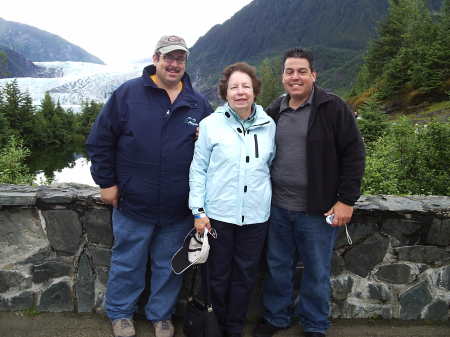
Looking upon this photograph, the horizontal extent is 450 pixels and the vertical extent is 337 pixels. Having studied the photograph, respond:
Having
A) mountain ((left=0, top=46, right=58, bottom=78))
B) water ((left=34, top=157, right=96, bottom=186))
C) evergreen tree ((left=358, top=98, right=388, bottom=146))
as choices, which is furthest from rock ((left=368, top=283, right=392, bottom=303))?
mountain ((left=0, top=46, right=58, bottom=78))

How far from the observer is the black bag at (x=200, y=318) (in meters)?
2.48

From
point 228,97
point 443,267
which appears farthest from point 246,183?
point 443,267

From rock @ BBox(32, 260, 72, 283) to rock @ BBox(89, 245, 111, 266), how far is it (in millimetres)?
210

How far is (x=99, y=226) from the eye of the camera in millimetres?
2822

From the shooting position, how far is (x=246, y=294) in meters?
2.64

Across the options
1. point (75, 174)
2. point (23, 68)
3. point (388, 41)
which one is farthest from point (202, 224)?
point (23, 68)

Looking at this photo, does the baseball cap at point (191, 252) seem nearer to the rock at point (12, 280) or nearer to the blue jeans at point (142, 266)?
the blue jeans at point (142, 266)

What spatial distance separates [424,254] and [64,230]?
2.62 meters

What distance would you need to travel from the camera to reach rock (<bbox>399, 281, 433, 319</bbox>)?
2861mm

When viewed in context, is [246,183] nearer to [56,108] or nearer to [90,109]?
[56,108]

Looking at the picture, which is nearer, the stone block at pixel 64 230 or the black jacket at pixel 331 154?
the black jacket at pixel 331 154

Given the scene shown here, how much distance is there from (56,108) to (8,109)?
921cm

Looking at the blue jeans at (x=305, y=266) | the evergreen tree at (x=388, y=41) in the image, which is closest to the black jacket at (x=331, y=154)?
the blue jeans at (x=305, y=266)

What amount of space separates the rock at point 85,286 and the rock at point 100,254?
7 cm
